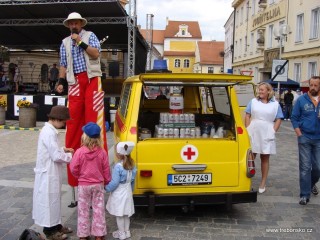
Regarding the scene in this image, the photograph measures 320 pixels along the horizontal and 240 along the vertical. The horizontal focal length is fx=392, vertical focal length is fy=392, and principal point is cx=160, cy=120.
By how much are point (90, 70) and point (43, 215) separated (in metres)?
2.05

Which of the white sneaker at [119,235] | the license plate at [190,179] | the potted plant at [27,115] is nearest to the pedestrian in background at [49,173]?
the white sneaker at [119,235]

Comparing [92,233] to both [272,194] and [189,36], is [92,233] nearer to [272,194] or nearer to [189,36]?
[272,194]

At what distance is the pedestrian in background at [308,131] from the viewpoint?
571 cm

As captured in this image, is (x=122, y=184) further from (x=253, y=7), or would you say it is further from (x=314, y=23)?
(x=253, y=7)

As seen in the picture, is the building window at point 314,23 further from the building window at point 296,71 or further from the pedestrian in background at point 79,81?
the pedestrian in background at point 79,81

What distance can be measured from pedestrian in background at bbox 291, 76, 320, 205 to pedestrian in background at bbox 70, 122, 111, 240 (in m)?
3.11

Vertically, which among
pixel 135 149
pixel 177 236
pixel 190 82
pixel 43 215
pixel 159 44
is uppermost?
pixel 159 44

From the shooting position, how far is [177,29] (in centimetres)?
11838

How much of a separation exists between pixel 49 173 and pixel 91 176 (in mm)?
430

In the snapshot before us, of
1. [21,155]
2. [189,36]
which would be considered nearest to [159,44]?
[189,36]

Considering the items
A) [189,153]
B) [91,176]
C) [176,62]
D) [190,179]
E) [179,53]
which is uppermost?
[179,53]

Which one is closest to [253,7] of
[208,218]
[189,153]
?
[208,218]

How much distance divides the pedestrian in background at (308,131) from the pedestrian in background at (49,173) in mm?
3493

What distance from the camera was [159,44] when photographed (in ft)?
397
